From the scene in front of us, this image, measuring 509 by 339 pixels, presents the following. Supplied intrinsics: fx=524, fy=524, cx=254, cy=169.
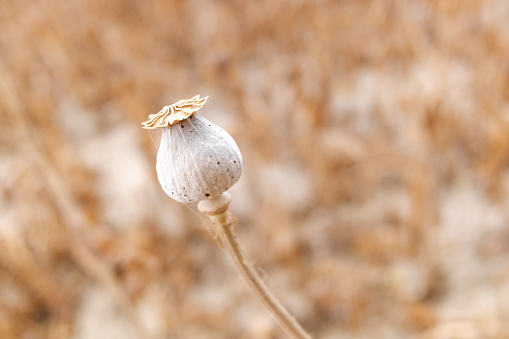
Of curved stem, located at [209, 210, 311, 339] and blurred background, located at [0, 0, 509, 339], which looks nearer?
curved stem, located at [209, 210, 311, 339]

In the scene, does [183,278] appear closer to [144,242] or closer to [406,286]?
[144,242]

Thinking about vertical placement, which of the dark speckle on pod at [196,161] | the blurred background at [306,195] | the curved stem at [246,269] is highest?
the blurred background at [306,195]

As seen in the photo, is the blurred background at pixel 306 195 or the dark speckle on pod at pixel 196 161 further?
the blurred background at pixel 306 195

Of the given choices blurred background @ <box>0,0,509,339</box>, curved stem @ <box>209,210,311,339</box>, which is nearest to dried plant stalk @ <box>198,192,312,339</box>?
curved stem @ <box>209,210,311,339</box>

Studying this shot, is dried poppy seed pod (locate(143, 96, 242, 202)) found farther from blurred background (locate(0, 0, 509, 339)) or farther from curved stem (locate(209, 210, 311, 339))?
blurred background (locate(0, 0, 509, 339))

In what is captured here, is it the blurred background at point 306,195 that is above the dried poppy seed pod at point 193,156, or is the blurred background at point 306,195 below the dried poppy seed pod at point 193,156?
above

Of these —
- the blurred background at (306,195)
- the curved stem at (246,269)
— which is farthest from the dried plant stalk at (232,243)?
the blurred background at (306,195)

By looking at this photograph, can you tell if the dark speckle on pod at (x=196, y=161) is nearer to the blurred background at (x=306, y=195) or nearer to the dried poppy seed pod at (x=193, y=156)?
the dried poppy seed pod at (x=193, y=156)

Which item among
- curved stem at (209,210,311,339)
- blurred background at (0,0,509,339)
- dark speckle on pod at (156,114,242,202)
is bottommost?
curved stem at (209,210,311,339)
